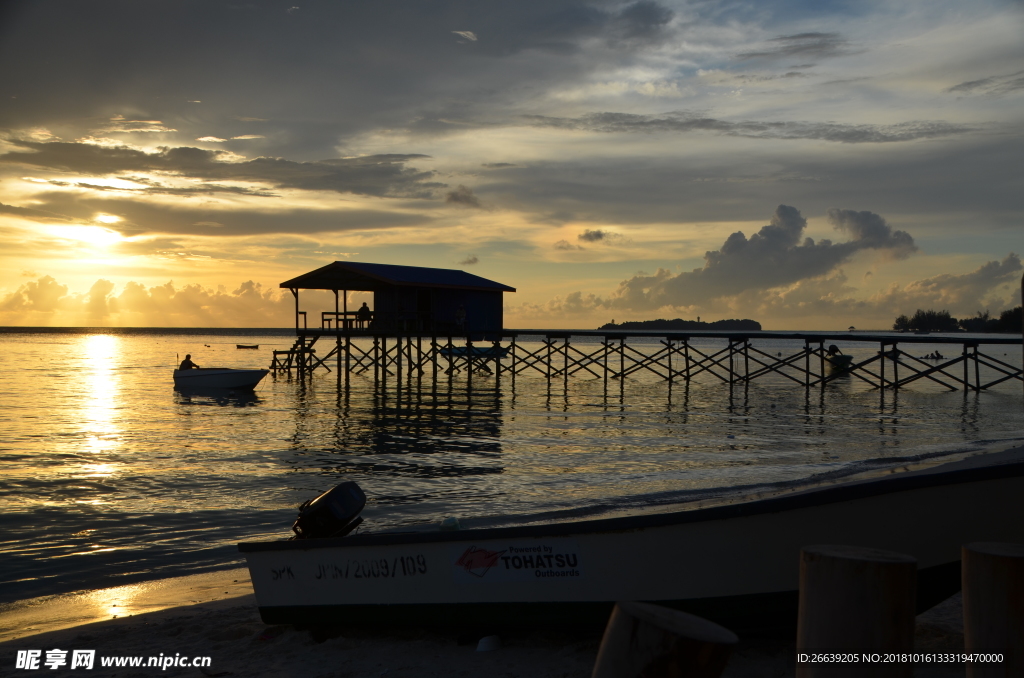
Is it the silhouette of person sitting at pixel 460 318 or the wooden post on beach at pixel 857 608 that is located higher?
the silhouette of person sitting at pixel 460 318

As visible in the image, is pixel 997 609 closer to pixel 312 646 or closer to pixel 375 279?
pixel 312 646

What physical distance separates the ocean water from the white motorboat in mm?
737

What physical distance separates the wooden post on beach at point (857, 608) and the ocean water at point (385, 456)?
8.09 m

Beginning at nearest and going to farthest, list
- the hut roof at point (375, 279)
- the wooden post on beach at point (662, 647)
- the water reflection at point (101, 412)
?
the wooden post on beach at point (662, 647) → the water reflection at point (101, 412) → the hut roof at point (375, 279)

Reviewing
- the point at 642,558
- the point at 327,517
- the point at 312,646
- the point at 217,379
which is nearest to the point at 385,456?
the point at 327,517

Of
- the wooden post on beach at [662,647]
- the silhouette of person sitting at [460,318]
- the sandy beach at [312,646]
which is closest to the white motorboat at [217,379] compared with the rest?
the silhouette of person sitting at [460,318]

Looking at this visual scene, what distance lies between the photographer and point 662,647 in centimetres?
250

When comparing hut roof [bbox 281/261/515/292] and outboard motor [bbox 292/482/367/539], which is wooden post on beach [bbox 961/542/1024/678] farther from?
hut roof [bbox 281/261/515/292]

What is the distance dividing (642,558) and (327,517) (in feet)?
9.04

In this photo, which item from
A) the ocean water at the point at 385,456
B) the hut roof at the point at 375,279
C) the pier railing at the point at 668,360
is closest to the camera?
the ocean water at the point at 385,456

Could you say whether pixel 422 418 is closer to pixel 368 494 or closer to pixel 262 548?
pixel 368 494

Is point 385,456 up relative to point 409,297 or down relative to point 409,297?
down

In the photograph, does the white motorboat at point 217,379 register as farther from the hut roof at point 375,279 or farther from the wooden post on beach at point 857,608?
the wooden post on beach at point 857,608

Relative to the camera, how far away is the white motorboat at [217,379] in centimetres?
3372
